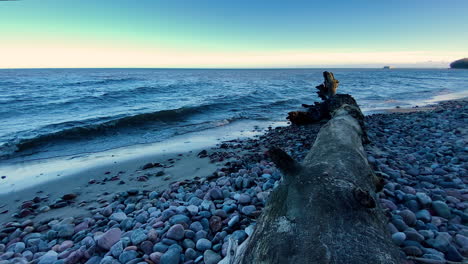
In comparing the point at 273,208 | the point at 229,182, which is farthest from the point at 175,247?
the point at 229,182

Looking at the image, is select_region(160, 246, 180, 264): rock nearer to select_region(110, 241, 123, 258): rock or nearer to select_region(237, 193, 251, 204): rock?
select_region(110, 241, 123, 258): rock

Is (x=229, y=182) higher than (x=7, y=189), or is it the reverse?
(x=229, y=182)

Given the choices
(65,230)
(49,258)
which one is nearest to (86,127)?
(65,230)

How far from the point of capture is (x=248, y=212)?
2980 mm

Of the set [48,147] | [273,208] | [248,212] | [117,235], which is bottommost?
[48,147]

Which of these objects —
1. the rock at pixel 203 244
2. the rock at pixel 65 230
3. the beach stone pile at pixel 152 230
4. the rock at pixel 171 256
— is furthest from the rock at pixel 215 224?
the rock at pixel 65 230

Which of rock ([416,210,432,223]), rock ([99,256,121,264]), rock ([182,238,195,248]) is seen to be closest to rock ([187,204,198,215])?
rock ([182,238,195,248])

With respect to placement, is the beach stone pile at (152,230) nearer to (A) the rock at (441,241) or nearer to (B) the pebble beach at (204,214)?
(B) the pebble beach at (204,214)

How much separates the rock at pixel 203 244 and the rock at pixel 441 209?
276 cm

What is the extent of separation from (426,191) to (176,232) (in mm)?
3488

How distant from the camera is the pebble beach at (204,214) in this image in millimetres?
2420

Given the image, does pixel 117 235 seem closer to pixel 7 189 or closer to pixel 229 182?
pixel 229 182

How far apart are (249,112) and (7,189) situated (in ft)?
36.7

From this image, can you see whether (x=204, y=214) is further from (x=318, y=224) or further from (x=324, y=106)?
(x=324, y=106)
